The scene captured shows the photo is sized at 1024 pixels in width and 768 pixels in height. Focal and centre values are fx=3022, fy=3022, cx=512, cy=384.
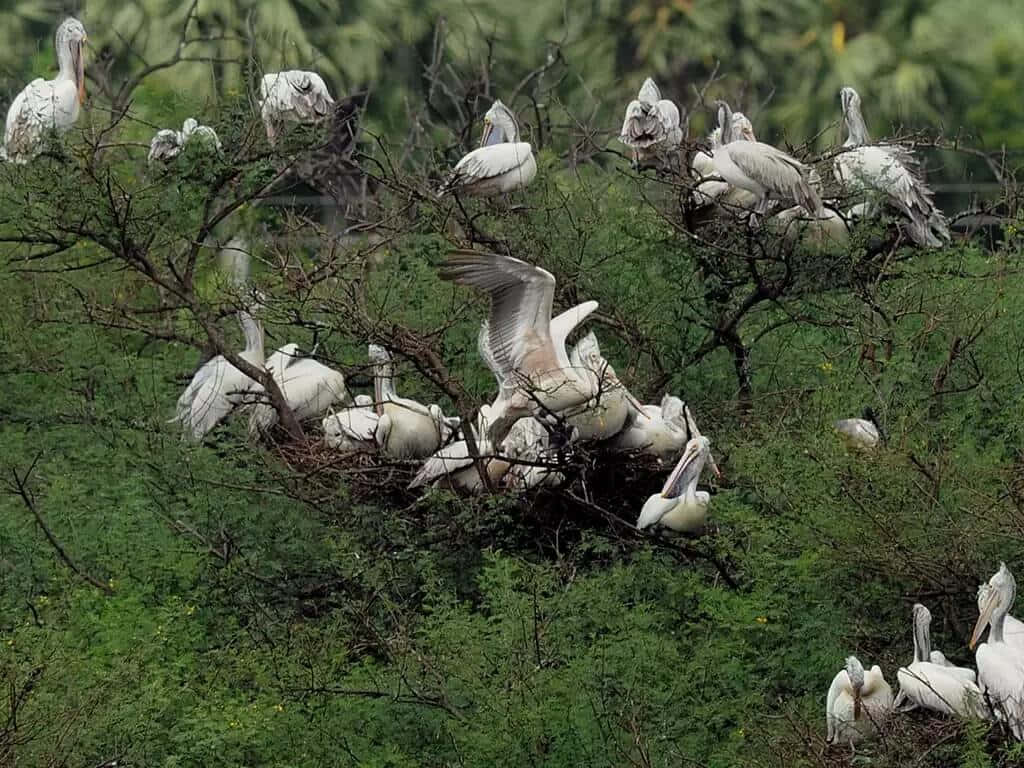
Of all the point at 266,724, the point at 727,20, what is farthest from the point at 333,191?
the point at 727,20

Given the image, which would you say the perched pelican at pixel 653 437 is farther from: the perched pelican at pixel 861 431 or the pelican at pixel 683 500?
the perched pelican at pixel 861 431

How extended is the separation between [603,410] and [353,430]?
3.75ft

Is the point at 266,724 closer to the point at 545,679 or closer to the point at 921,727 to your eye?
the point at 545,679

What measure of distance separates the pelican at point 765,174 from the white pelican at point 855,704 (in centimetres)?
231

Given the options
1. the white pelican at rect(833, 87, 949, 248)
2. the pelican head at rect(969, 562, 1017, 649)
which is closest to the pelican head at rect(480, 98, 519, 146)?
the white pelican at rect(833, 87, 949, 248)

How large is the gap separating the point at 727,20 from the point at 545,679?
2046cm

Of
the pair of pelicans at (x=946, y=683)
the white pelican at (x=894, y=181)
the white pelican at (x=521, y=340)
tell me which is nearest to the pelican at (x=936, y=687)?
the pair of pelicans at (x=946, y=683)

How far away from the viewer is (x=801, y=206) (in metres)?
10.7

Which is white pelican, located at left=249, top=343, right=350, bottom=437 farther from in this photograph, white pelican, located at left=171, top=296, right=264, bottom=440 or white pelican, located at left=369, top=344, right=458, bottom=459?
white pelican, located at left=369, top=344, right=458, bottom=459

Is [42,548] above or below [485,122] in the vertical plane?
below

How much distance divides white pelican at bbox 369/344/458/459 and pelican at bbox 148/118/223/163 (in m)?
0.95

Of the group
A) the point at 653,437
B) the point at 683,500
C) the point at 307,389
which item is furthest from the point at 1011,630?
the point at 307,389

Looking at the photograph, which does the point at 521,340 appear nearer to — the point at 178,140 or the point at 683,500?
the point at 683,500

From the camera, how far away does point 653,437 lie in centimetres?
1012
